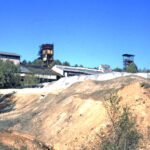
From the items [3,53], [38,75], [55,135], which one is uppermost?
[3,53]

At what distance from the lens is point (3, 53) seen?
86.9m

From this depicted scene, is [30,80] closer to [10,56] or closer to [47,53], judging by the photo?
[10,56]

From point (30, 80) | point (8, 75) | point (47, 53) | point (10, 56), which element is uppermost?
point (47, 53)

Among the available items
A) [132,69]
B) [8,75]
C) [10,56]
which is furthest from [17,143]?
[10,56]

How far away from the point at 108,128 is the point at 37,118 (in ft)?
41.3

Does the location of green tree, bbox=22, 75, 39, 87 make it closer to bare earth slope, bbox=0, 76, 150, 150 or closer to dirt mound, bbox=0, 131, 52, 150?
bare earth slope, bbox=0, 76, 150, 150

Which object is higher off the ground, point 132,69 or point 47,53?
point 47,53

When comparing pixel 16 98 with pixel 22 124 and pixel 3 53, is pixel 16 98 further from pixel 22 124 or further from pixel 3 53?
pixel 3 53

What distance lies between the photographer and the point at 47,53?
101375 millimetres

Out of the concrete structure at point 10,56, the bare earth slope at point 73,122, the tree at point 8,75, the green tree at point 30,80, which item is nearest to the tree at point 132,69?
the green tree at point 30,80

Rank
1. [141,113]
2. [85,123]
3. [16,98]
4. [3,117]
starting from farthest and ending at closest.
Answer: [16,98] → [3,117] → [85,123] → [141,113]

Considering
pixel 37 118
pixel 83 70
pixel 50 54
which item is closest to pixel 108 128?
pixel 37 118

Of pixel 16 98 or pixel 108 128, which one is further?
pixel 16 98

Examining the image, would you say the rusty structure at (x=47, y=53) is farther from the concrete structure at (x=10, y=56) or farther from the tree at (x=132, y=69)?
the tree at (x=132, y=69)
